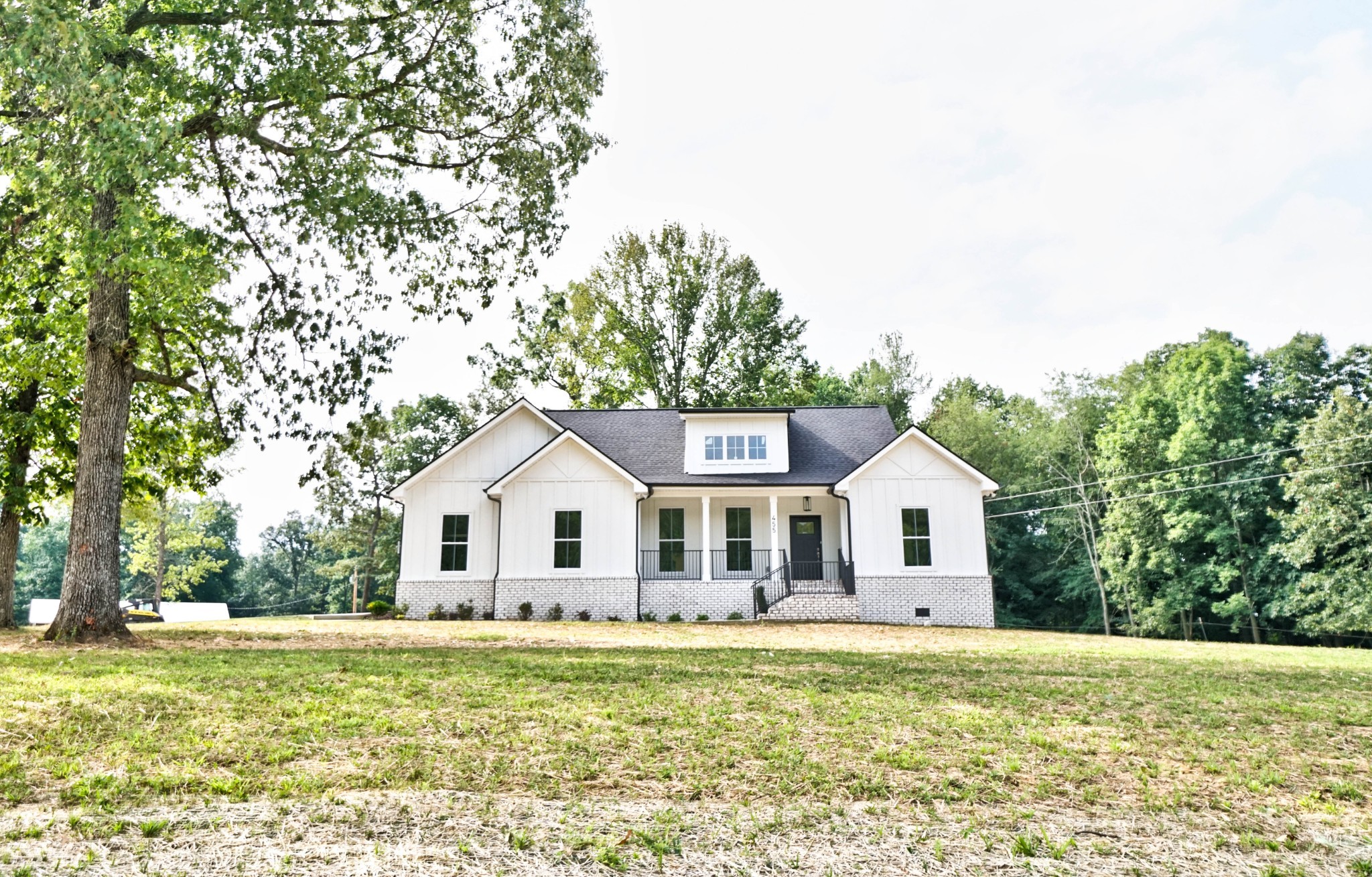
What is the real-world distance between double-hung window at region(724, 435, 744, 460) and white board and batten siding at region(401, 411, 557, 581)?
504cm

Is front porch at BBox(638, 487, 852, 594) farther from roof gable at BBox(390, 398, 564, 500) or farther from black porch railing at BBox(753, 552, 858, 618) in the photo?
roof gable at BBox(390, 398, 564, 500)

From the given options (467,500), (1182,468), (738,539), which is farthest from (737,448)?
(1182,468)

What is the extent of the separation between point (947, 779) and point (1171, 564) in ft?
106

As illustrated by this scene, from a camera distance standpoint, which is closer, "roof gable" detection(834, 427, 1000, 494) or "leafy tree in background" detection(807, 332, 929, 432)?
"roof gable" detection(834, 427, 1000, 494)

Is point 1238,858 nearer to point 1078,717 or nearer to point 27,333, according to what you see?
point 1078,717

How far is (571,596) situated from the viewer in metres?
20.7

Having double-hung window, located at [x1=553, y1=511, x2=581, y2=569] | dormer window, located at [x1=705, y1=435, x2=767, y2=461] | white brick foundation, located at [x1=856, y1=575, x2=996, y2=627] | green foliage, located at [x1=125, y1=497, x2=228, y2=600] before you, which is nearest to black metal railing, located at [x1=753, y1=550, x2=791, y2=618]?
white brick foundation, located at [x1=856, y1=575, x2=996, y2=627]

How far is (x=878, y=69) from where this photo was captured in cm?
1223

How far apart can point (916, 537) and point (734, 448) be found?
546 centimetres

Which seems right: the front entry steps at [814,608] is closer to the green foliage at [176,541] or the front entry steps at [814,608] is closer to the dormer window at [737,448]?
the dormer window at [737,448]

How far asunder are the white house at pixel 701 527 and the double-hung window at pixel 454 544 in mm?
37

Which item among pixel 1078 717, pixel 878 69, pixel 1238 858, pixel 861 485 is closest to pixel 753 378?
pixel 861 485

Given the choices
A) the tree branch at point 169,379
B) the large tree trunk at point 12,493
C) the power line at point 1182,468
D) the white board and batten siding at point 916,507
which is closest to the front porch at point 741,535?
the white board and batten siding at point 916,507

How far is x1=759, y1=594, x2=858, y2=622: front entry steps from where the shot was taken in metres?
19.9
